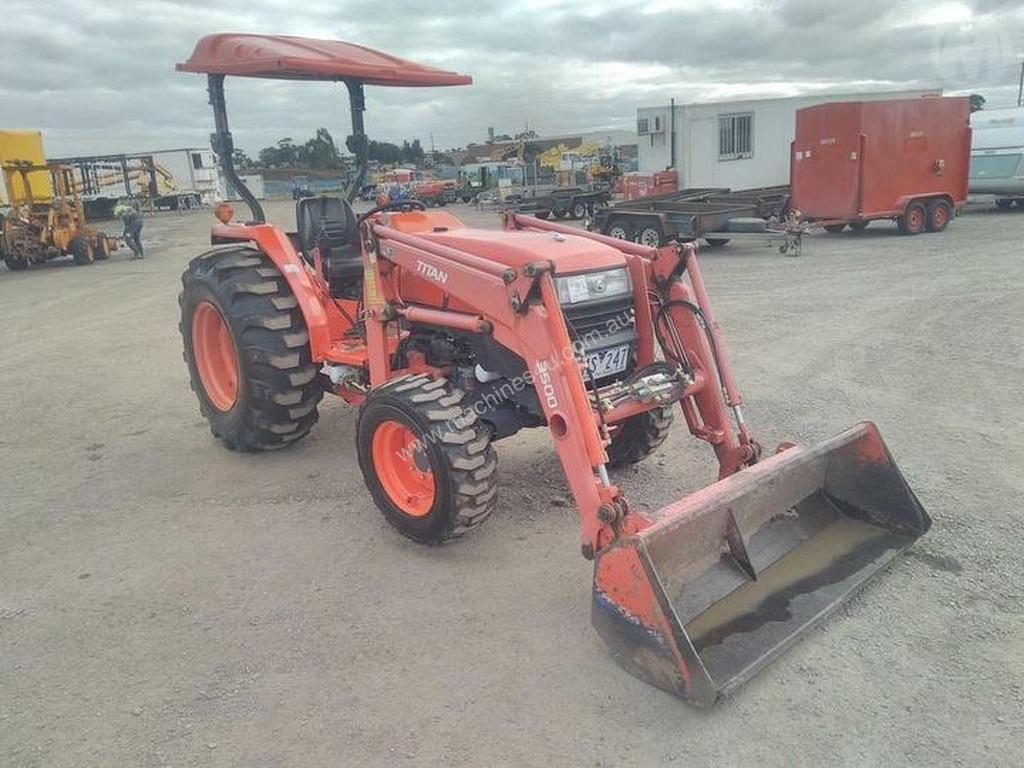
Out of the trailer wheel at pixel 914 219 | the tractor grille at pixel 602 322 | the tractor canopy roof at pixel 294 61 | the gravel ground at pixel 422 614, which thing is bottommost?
the gravel ground at pixel 422 614

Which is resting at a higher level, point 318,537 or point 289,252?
point 289,252

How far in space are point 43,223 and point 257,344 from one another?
17768 millimetres

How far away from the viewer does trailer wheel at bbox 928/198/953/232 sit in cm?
1633

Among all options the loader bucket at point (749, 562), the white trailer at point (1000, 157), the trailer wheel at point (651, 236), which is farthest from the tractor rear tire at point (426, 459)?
the white trailer at point (1000, 157)

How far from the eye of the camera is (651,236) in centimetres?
1542

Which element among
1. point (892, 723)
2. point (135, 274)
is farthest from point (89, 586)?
point (135, 274)

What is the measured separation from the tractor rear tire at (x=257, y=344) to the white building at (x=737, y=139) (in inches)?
791

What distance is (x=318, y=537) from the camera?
4.25m

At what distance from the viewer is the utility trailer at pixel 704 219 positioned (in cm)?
1491

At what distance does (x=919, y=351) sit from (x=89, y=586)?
6861 millimetres

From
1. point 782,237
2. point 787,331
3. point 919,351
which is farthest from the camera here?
Result: point 782,237

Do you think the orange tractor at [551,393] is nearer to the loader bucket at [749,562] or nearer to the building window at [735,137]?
the loader bucket at [749,562]

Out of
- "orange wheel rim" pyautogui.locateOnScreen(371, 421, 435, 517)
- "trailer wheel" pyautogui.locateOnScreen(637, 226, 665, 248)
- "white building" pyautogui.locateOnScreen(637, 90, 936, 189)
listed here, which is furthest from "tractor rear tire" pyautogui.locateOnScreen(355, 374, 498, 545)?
"white building" pyautogui.locateOnScreen(637, 90, 936, 189)

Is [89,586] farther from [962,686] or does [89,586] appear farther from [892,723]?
[962,686]
